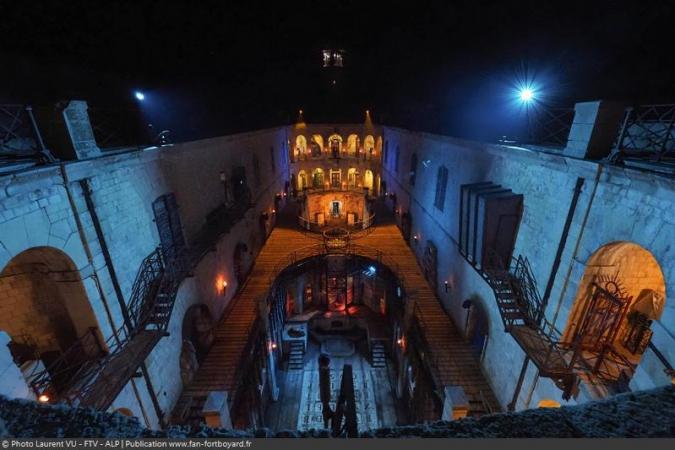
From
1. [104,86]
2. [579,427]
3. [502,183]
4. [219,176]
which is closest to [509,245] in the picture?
[502,183]

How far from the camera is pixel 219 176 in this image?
14.9 metres

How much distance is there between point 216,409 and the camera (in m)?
10.2

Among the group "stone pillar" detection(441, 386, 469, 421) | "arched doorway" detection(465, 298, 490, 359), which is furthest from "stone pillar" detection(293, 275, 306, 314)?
"stone pillar" detection(441, 386, 469, 421)

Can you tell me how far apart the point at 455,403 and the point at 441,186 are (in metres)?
10.1

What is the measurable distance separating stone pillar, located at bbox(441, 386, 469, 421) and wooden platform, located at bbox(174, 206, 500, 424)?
26.8 inches

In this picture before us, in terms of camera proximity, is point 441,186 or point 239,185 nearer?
point 441,186

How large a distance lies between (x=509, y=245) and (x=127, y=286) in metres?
11.7

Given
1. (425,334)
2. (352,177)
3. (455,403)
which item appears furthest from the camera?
(352,177)

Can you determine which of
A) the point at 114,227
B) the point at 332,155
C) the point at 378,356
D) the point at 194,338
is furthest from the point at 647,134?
the point at 332,155

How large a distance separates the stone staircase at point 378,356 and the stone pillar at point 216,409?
12.0 metres

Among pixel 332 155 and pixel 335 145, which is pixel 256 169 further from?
pixel 335 145

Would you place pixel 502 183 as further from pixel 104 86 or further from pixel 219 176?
pixel 104 86

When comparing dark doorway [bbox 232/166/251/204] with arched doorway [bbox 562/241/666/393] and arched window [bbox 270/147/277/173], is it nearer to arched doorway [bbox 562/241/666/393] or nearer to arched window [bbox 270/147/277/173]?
arched window [bbox 270/147/277/173]

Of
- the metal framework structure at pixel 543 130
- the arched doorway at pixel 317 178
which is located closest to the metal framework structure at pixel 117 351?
the metal framework structure at pixel 543 130
